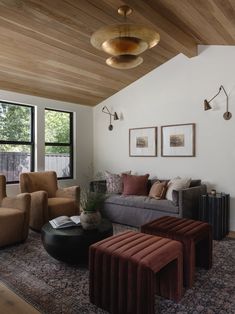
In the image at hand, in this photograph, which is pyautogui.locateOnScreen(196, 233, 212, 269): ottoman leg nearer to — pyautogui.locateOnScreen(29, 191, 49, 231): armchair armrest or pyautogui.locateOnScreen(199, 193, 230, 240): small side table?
pyautogui.locateOnScreen(199, 193, 230, 240): small side table

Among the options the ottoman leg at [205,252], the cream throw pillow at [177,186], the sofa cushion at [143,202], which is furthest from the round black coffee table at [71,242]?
the cream throw pillow at [177,186]

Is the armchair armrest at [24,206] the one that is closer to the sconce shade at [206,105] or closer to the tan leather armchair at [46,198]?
the tan leather armchair at [46,198]

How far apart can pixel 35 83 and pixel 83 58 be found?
1008 millimetres

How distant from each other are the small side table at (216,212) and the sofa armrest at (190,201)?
0.33 feet

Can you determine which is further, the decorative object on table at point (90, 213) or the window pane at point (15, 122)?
the window pane at point (15, 122)

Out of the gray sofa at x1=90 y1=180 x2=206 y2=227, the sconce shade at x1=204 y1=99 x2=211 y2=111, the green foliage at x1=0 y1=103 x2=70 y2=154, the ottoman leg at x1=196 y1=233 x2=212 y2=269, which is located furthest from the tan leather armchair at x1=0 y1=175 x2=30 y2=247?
the sconce shade at x1=204 y1=99 x2=211 y2=111

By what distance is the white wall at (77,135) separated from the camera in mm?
4746

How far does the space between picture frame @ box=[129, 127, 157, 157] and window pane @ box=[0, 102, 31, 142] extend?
1.98 m

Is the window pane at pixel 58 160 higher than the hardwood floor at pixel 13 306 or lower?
higher

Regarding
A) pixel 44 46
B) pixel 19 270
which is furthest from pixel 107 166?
pixel 19 270

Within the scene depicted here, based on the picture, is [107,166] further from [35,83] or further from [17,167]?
[35,83]

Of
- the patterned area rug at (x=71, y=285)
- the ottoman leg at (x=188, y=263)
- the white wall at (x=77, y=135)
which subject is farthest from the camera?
the white wall at (x=77, y=135)

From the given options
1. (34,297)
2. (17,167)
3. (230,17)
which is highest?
(230,17)

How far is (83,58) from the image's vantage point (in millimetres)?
3854
